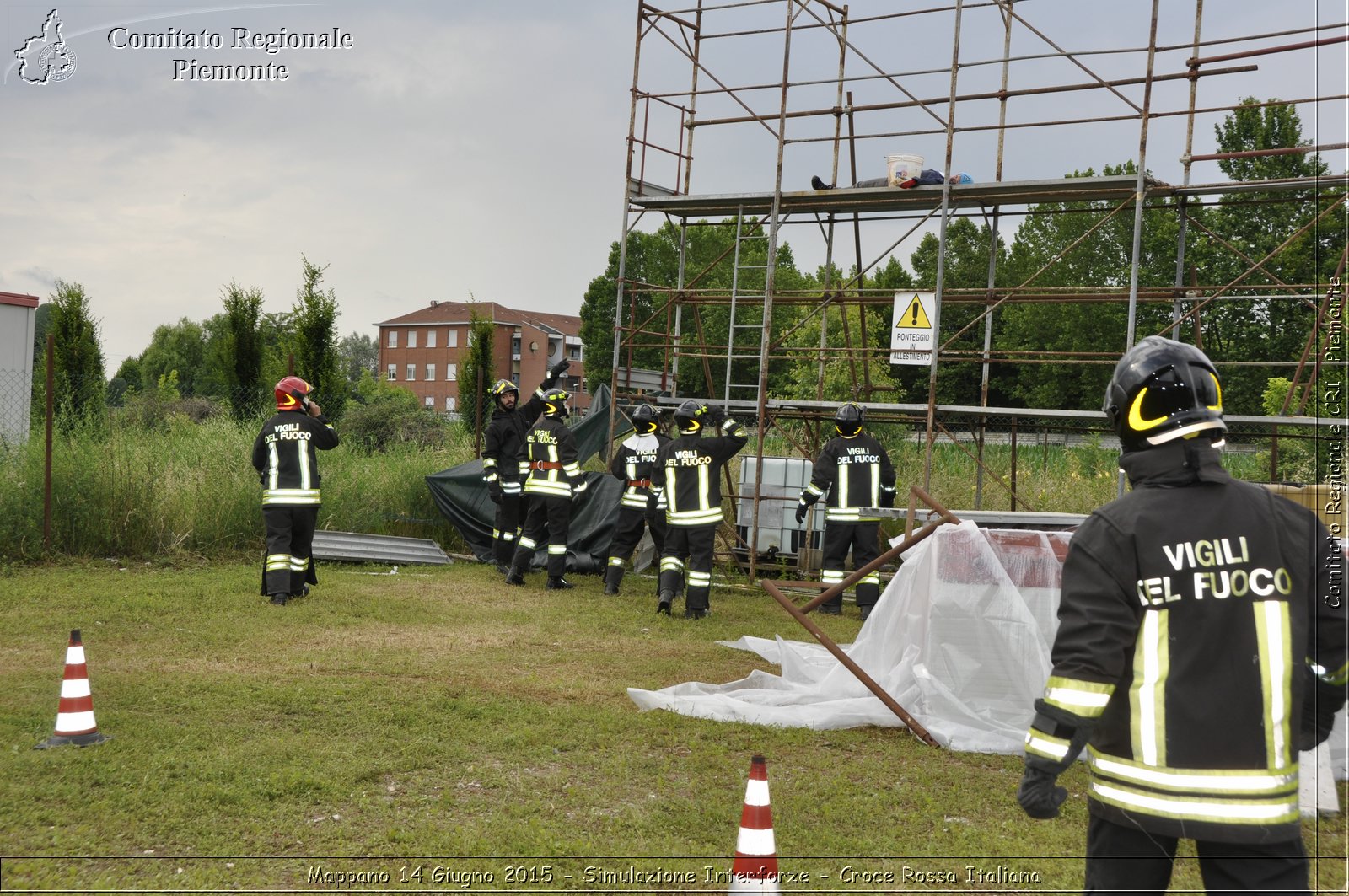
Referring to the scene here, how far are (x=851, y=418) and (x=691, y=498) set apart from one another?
6.72ft

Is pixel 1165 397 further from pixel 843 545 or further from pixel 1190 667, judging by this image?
pixel 843 545

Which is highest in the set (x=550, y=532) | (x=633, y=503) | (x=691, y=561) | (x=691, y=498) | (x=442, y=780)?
(x=691, y=498)

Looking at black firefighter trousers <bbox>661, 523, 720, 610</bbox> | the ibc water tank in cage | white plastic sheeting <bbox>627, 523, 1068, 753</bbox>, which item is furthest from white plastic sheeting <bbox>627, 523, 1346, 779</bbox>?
the ibc water tank in cage

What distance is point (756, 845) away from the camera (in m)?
3.86

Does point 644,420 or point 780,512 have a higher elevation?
point 644,420

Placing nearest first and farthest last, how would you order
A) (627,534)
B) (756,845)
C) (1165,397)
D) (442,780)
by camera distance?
(1165,397)
(756,845)
(442,780)
(627,534)

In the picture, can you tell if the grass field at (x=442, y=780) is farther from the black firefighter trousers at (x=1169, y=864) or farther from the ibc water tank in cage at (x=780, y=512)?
the ibc water tank in cage at (x=780, y=512)

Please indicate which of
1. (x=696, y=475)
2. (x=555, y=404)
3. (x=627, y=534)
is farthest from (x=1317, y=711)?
(x=555, y=404)

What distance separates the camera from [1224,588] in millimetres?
2949

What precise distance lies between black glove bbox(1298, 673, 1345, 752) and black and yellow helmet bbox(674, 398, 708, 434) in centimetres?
848

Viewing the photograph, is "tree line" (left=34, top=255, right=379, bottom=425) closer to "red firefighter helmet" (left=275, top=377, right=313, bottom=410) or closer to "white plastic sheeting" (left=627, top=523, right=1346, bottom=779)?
"red firefighter helmet" (left=275, top=377, right=313, bottom=410)

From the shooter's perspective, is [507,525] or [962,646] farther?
[507,525]

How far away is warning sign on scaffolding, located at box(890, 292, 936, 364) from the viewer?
40.3 ft

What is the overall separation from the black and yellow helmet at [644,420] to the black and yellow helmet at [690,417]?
1.20 meters
